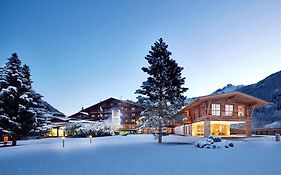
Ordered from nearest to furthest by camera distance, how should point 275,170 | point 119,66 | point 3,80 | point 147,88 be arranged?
point 275,170 → point 3,80 → point 147,88 → point 119,66

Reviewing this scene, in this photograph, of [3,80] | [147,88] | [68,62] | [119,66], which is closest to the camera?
[3,80]

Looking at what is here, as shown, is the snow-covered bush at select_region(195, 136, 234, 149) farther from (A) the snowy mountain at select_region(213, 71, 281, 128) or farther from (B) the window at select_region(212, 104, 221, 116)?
(A) the snowy mountain at select_region(213, 71, 281, 128)

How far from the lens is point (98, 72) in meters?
54.0

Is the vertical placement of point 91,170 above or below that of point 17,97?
below

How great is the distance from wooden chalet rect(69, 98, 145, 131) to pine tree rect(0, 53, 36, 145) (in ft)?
147

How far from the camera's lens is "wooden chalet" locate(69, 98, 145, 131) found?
235 feet

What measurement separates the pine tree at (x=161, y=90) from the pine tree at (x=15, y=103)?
11870 millimetres

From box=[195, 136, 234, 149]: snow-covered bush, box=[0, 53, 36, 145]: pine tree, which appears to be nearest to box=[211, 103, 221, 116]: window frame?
box=[195, 136, 234, 149]: snow-covered bush

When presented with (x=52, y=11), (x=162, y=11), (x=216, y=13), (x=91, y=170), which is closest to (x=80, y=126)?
(x=52, y=11)

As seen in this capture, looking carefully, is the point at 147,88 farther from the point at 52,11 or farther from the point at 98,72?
the point at 98,72

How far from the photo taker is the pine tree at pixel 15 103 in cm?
2431

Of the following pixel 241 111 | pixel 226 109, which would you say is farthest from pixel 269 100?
pixel 226 109

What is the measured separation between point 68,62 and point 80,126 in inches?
440

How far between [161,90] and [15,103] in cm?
1539
